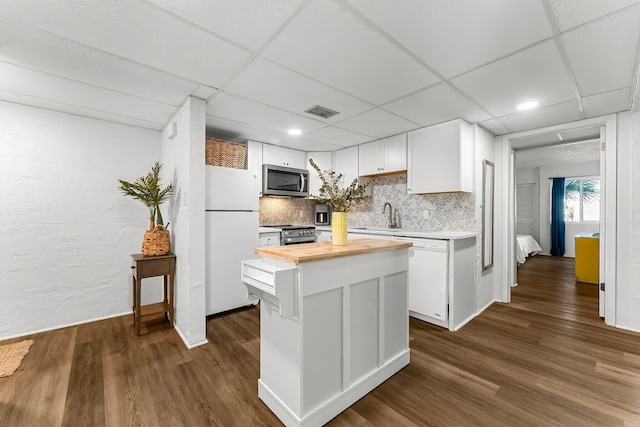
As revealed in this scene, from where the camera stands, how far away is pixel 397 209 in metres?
4.23

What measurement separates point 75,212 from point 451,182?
165 inches

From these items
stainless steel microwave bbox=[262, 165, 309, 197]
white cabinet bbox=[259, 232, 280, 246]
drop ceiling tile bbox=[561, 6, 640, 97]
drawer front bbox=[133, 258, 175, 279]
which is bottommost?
drawer front bbox=[133, 258, 175, 279]

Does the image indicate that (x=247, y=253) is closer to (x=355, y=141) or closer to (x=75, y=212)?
(x=75, y=212)

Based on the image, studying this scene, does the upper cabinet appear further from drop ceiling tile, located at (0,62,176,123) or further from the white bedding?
the white bedding

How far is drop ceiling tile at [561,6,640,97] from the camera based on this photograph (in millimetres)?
1558

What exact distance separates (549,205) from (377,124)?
6.75 metres

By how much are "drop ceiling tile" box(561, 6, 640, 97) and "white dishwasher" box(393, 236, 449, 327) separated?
5.64 feet

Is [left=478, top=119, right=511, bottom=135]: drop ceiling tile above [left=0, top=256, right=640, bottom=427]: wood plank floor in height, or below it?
above

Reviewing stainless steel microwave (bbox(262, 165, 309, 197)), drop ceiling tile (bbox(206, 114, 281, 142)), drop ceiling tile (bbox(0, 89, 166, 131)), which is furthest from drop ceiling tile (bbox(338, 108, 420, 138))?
drop ceiling tile (bbox(0, 89, 166, 131))

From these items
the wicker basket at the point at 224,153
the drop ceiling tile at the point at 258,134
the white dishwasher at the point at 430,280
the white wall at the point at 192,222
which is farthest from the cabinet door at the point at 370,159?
the white wall at the point at 192,222

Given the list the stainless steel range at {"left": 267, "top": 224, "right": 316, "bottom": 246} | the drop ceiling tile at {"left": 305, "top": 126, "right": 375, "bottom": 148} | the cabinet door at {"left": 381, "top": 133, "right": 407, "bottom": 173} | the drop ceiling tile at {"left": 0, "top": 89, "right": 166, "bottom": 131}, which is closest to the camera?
the drop ceiling tile at {"left": 0, "top": 89, "right": 166, "bottom": 131}

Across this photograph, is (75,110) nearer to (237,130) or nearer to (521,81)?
(237,130)

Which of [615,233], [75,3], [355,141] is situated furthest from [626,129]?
[75,3]

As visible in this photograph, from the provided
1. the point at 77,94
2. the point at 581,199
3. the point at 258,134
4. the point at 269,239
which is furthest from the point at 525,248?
the point at 77,94
